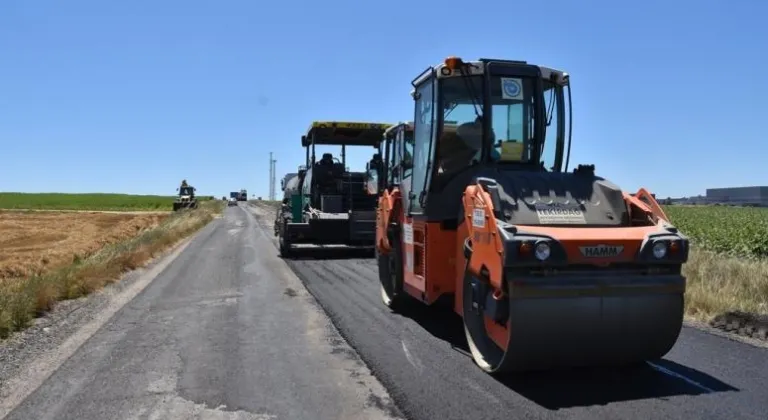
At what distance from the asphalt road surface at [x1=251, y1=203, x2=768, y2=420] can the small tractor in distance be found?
60.1 m

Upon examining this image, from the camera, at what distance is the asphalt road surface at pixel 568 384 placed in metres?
4.94

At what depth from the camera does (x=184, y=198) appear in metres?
65.6

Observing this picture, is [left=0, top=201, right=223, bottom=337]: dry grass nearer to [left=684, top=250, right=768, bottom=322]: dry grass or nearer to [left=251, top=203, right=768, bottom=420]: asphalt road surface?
[left=251, top=203, right=768, bottom=420]: asphalt road surface

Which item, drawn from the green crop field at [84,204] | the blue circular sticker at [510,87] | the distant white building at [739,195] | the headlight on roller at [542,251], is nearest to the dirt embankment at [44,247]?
the blue circular sticker at [510,87]

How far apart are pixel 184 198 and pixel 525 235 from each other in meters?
64.0

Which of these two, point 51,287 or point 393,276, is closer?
point 393,276

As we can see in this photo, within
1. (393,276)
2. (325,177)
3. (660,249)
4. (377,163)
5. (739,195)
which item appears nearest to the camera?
(660,249)

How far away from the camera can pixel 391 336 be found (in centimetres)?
763

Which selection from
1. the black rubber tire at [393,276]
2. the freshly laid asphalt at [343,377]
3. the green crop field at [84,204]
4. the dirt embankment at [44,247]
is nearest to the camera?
the freshly laid asphalt at [343,377]

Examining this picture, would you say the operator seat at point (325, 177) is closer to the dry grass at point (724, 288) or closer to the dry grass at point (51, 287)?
the dry grass at point (51, 287)

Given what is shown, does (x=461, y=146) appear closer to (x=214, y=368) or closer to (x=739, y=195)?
(x=214, y=368)

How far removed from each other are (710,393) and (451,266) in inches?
111

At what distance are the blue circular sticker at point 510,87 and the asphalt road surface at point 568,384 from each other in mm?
2841

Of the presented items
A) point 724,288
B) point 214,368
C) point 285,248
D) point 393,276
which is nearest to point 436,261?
point 393,276
